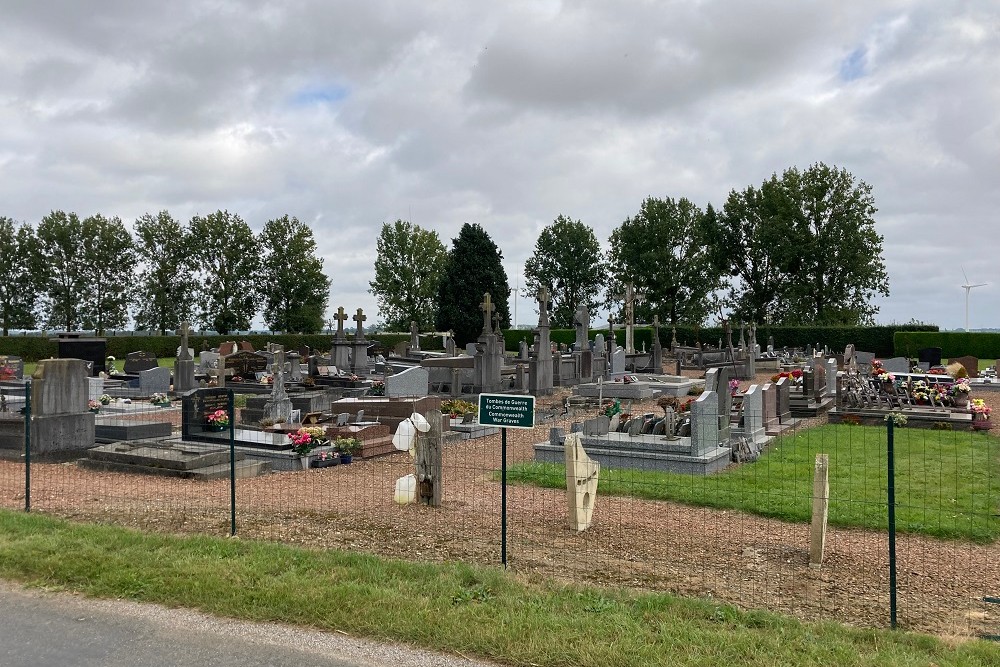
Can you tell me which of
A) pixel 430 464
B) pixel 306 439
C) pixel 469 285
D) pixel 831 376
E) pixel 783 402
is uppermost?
pixel 469 285

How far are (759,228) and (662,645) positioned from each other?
56715 mm

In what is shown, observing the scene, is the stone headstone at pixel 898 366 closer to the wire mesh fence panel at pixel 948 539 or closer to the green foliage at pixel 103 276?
the wire mesh fence panel at pixel 948 539

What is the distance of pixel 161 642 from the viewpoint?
4.65m

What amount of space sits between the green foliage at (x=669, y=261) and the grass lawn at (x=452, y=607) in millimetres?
55278

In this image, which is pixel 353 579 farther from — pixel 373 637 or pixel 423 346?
pixel 423 346

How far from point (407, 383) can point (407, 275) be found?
158 ft

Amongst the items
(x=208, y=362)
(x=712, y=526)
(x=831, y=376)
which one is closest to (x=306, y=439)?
(x=712, y=526)

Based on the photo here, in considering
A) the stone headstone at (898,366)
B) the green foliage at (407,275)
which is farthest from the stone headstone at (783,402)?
the green foliage at (407,275)

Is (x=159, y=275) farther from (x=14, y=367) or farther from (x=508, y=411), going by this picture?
(x=508, y=411)

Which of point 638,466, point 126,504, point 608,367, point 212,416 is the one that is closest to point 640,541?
point 638,466

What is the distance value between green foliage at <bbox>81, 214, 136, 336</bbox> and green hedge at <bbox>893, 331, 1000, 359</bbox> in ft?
178

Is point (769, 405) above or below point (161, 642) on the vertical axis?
above

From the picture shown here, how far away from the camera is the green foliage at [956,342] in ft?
144

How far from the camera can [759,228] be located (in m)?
57.0
